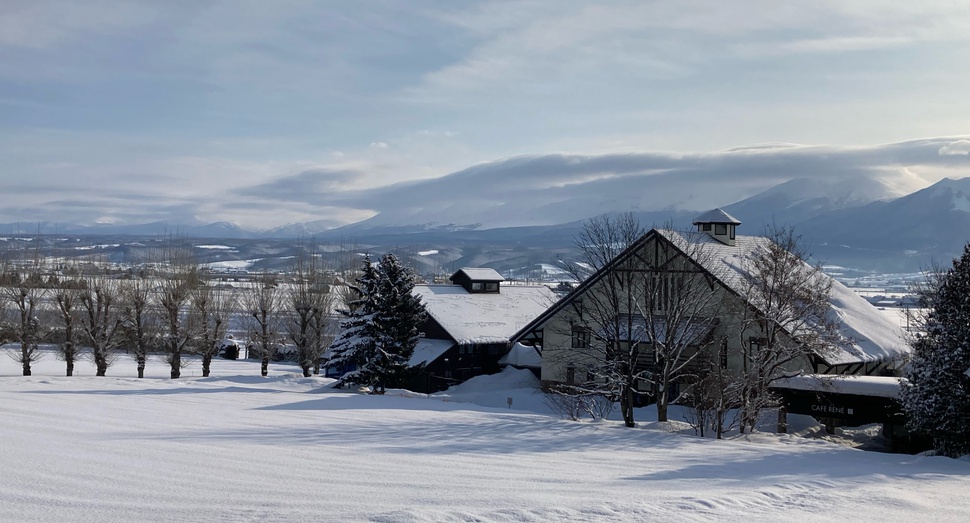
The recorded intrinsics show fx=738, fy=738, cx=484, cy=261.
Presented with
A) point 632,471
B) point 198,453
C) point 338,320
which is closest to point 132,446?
point 198,453

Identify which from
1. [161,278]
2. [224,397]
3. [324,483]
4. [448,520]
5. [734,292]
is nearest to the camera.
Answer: [448,520]

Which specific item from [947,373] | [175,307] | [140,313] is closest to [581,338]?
[947,373]

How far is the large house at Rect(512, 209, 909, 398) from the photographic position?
28219 mm

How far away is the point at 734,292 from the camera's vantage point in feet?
101

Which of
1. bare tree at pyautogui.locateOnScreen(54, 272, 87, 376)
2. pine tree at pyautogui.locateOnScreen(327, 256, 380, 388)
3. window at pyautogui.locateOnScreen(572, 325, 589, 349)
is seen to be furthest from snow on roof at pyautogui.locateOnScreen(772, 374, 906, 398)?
bare tree at pyautogui.locateOnScreen(54, 272, 87, 376)

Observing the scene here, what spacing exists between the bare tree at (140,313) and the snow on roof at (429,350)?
1685 cm

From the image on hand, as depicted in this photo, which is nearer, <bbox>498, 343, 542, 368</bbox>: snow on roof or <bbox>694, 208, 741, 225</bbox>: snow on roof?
<bbox>694, 208, 741, 225</bbox>: snow on roof

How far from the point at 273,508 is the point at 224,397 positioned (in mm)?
24804

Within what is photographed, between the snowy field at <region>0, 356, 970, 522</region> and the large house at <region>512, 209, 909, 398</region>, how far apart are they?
4.61 meters

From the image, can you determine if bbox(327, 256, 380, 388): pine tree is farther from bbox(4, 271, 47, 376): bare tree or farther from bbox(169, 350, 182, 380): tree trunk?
bbox(4, 271, 47, 376): bare tree

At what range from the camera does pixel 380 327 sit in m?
39.9

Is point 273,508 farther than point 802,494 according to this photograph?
No

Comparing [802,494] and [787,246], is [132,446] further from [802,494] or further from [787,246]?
[787,246]

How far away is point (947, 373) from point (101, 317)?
49.0 m
